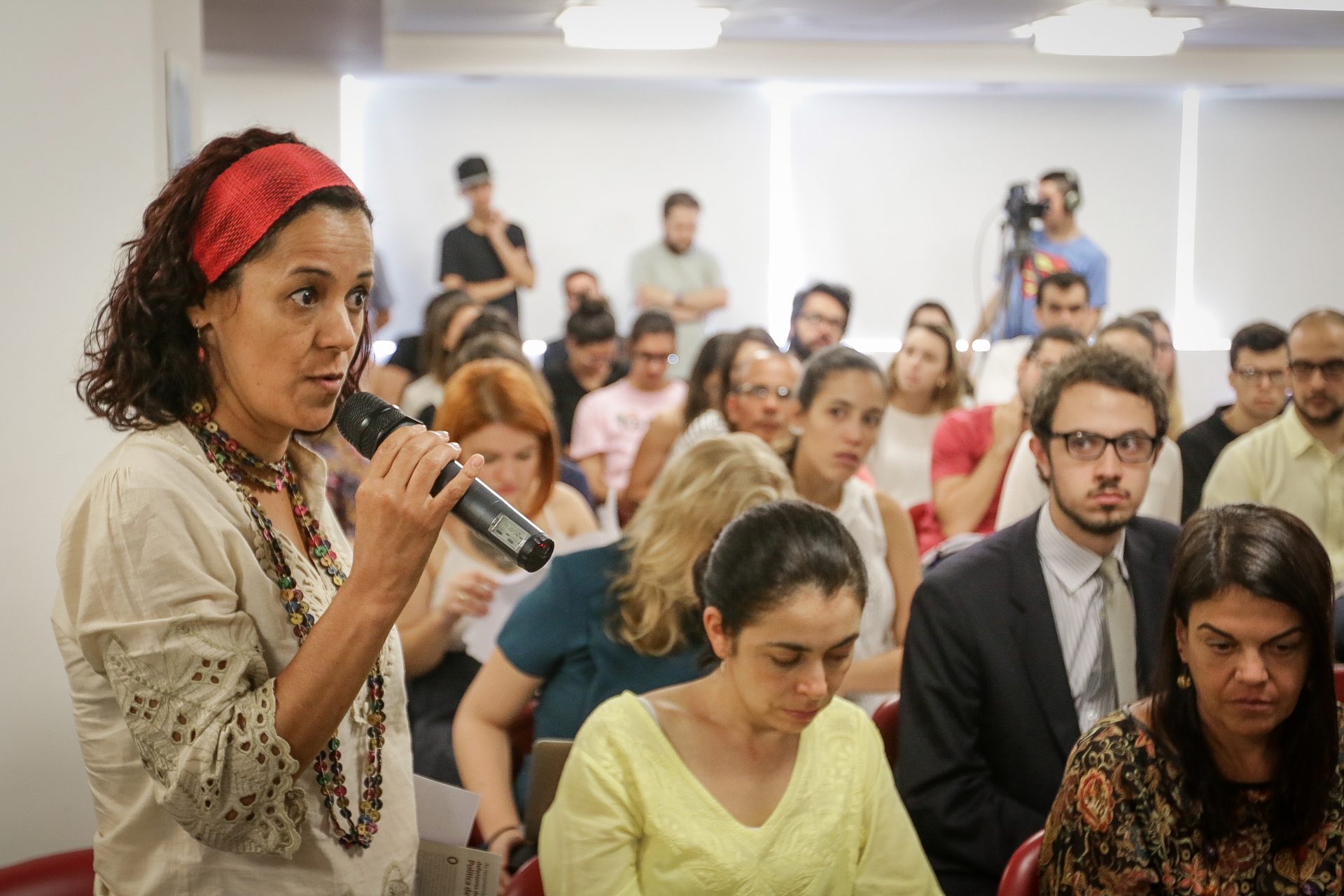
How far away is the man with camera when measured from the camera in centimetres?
705

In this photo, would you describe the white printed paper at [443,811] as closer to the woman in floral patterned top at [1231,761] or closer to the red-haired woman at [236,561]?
the red-haired woman at [236,561]

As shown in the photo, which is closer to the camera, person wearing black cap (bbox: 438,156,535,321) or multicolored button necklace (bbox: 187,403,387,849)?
multicolored button necklace (bbox: 187,403,387,849)

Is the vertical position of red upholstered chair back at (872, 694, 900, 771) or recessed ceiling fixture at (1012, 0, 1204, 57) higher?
recessed ceiling fixture at (1012, 0, 1204, 57)

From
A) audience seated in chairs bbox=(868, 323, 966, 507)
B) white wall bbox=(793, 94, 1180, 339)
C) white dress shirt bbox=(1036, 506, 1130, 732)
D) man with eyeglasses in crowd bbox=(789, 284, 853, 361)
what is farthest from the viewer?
white wall bbox=(793, 94, 1180, 339)

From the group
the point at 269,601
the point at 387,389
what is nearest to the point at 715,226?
the point at 387,389

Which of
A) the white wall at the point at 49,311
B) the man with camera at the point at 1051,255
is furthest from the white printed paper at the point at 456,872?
the man with camera at the point at 1051,255

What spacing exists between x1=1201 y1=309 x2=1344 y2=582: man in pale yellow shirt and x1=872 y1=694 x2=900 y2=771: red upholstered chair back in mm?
1881

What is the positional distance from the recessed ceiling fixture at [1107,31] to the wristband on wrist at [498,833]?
6166 millimetres

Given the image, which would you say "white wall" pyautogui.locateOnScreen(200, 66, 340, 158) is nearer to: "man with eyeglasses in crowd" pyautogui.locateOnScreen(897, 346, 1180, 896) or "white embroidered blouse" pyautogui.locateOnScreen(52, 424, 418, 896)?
"man with eyeglasses in crowd" pyautogui.locateOnScreen(897, 346, 1180, 896)

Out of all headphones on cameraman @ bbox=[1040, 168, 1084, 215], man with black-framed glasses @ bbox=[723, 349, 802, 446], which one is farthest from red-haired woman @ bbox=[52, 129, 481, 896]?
headphones on cameraman @ bbox=[1040, 168, 1084, 215]

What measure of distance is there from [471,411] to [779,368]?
4.00 feet

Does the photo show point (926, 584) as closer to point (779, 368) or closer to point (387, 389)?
point (779, 368)

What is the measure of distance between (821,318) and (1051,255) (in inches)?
88.5

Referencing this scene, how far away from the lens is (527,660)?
2322 millimetres
